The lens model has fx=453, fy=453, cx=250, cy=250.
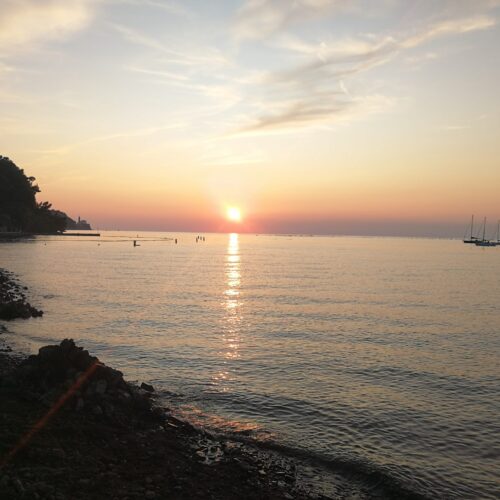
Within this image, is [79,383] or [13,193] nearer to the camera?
[79,383]

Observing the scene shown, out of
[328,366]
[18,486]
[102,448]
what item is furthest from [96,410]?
[328,366]

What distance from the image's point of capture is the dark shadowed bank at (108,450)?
11.2m

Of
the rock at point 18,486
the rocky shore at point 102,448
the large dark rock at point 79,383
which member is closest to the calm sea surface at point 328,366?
the rocky shore at point 102,448

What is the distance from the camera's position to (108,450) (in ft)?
44.1

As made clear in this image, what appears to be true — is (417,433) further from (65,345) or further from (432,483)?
(65,345)

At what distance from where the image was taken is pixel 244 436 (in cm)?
1662

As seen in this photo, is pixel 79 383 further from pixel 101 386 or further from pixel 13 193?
pixel 13 193

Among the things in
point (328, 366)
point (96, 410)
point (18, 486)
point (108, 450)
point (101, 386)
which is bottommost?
point (328, 366)

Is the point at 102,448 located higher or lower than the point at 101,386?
lower

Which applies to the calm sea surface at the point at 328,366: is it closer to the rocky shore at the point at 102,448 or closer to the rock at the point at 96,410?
the rocky shore at the point at 102,448

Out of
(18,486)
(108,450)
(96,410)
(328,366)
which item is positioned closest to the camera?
(18,486)

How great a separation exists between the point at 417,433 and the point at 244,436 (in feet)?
22.5

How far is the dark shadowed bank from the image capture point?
36.9ft

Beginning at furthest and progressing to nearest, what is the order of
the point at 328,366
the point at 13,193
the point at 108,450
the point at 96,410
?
the point at 13,193 → the point at 328,366 → the point at 96,410 → the point at 108,450
